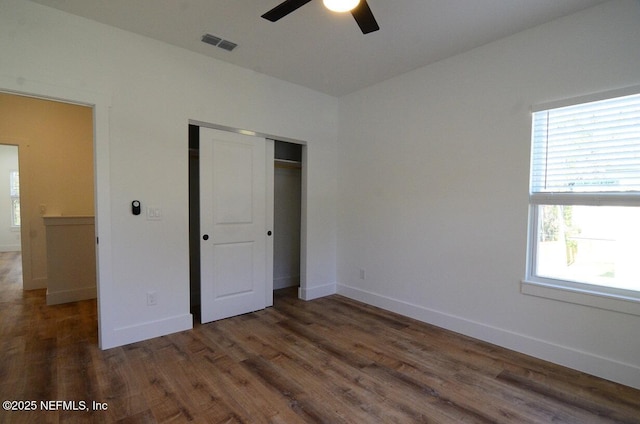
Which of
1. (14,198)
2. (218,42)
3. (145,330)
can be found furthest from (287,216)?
(14,198)

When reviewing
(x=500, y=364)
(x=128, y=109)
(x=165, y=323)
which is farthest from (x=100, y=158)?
(x=500, y=364)

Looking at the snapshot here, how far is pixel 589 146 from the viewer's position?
2459 millimetres

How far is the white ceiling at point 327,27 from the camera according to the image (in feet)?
7.89

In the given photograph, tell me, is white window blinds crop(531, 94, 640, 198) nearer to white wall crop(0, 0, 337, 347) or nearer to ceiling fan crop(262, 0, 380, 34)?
ceiling fan crop(262, 0, 380, 34)

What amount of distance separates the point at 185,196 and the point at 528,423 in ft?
10.9

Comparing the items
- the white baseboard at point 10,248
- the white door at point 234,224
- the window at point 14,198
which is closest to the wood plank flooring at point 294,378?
the white door at point 234,224

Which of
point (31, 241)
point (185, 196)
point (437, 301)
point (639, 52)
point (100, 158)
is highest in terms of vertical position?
point (639, 52)

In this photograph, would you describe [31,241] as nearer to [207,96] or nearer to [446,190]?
[207,96]

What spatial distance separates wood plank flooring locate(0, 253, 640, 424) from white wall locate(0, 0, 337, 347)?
47 centimetres

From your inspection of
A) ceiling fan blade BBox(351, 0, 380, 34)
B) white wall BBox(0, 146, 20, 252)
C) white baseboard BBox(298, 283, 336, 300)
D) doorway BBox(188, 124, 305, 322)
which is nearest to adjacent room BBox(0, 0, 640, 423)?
ceiling fan blade BBox(351, 0, 380, 34)

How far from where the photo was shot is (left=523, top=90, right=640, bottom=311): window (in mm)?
2307

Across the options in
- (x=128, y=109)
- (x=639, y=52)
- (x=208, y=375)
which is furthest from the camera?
(x=128, y=109)

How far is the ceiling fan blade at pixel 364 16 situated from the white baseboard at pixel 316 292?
325 cm

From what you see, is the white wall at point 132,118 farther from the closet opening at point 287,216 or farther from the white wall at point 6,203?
the white wall at point 6,203
